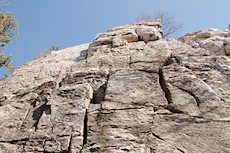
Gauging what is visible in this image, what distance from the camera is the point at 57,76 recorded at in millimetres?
4832

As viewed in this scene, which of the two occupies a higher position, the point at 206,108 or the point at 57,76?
the point at 57,76

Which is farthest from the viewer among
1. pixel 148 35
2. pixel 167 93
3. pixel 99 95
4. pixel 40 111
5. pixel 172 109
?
pixel 148 35

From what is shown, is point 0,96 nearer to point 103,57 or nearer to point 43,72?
point 43,72

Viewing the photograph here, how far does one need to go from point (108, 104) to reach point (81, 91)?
0.64 m

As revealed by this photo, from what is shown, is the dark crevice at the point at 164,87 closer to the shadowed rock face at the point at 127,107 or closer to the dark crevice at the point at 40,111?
the shadowed rock face at the point at 127,107

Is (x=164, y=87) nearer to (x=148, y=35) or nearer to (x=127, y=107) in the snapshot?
(x=127, y=107)

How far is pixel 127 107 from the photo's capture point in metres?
3.07

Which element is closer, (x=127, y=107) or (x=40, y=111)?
(x=127, y=107)

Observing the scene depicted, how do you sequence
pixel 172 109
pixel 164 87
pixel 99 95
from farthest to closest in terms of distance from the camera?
pixel 99 95
pixel 164 87
pixel 172 109

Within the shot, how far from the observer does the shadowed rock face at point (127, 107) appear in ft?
8.38

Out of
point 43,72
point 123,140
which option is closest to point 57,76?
point 43,72

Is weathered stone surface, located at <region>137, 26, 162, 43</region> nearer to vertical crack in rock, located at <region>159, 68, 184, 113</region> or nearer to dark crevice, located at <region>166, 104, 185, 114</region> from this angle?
vertical crack in rock, located at <region>159, 68, 184, 113</region>

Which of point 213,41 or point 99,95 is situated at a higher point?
point 213,41

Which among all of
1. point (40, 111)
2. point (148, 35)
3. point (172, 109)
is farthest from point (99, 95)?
point (148, 35)
